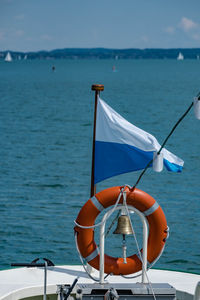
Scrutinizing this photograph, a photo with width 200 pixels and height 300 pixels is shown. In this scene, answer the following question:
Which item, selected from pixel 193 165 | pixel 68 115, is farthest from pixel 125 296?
pixel 68 115

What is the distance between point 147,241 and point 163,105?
1810 inches

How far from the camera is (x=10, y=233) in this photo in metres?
16.4

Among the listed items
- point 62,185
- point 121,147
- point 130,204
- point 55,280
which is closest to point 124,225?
point 130,204

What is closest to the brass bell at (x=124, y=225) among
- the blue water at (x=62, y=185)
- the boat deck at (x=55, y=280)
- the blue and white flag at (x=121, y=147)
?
the boat deck at (x=55, y=280)

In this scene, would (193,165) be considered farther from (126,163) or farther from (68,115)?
(68,115)

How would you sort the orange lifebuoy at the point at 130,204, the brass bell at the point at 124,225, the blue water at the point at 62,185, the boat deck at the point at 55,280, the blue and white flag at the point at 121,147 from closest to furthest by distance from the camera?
1. the orange lifebuoy at the point at 130,204
2. the brass bell at the point at 124,225
3. the boat deck at the point at 55,280
4. the blue and white flag at the point at 121,147
5. the blue water at the point at 62,185

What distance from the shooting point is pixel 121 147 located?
32.0ft

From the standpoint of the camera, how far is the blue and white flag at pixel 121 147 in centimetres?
955

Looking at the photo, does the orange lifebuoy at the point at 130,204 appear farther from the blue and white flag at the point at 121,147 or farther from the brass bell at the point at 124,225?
the blue and white flag at the point at 121,147

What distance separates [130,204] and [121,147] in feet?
5.36

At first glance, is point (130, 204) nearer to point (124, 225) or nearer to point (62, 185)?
point (124, 225)

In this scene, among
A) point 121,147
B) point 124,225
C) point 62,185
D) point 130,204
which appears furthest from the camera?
point 62,185

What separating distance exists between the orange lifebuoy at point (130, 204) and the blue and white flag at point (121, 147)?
121cm

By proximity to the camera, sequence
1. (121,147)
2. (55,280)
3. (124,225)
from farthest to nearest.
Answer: (121,147), (55,280), (124,225)
